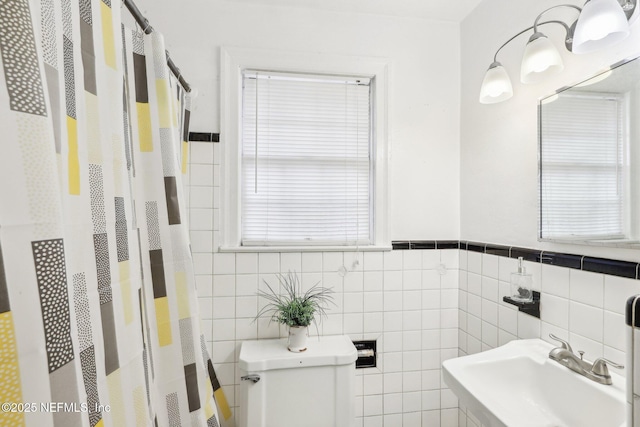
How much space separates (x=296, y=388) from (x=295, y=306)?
354mm

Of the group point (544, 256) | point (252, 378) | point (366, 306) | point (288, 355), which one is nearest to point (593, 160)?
point (544, 256)

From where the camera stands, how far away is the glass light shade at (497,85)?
136 cm

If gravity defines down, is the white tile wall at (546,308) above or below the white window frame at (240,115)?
below

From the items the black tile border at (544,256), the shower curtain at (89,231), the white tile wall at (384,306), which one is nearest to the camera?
the shower curtain at (89,231)

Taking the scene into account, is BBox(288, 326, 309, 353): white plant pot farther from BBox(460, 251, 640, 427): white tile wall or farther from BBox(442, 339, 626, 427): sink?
BBox(460, 251, 640, 427): white tile wall

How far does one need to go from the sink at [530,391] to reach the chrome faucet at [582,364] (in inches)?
0.6

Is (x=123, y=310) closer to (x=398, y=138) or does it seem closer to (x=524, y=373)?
(x=524, y=373)

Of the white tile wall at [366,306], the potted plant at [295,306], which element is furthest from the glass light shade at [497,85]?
the potted plant at [295,306]

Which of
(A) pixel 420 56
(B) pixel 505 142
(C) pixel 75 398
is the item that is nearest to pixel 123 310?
(C) pixel 75 398

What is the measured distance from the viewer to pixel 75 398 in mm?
496

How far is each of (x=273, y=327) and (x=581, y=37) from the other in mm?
1677

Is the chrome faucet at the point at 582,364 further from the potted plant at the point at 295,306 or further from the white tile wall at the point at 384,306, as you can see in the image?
the potted plant at the point at 295,306

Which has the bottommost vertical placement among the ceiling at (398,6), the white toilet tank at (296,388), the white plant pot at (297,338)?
the white toilet tank at (296,388)

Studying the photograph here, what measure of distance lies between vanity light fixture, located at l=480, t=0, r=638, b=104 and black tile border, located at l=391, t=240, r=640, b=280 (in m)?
0.67
